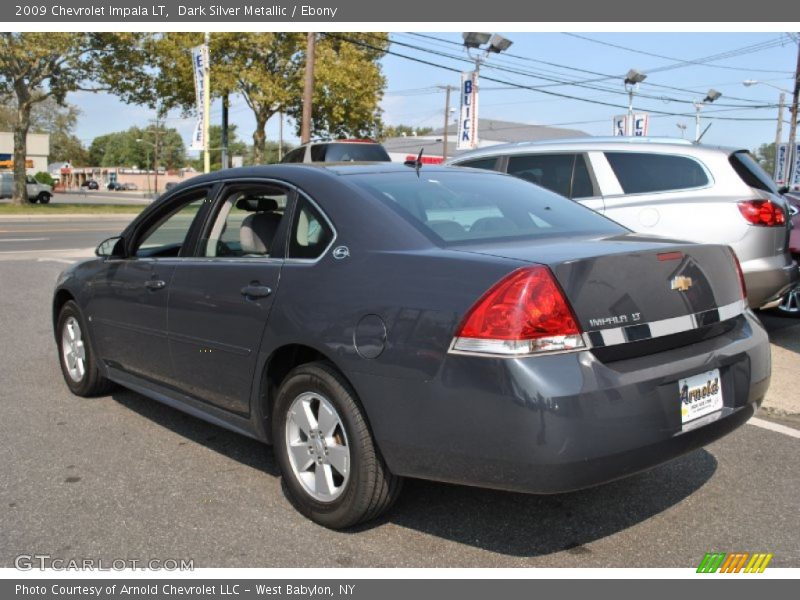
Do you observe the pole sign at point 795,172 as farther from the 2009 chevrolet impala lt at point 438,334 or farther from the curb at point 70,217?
the 2009 chevrolet impala lt at point 438,334

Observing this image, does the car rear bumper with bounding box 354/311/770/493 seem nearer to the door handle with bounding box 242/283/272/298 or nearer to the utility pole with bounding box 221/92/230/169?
the door handle with bounding box 242/283/272/298

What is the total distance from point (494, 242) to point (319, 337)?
Result: 33.7 inches

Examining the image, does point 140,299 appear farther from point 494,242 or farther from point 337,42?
point 337,42

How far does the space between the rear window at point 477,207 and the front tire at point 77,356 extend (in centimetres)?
260

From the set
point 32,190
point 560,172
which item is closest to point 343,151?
point 560,172

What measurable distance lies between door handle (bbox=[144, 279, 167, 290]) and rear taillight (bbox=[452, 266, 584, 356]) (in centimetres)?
215

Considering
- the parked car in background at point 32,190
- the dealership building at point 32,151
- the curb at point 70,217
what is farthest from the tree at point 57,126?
the curb at point 70,217

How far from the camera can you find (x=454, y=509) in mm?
3617

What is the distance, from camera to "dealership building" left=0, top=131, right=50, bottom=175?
77.2 m

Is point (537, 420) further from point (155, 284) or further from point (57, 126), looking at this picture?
point (57, 126)

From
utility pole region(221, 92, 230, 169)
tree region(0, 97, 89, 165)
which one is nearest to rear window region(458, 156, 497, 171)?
utility pole region(221, 92, 230, 169)

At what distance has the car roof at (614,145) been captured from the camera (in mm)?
6758

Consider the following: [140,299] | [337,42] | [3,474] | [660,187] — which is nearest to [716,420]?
[140,299]
